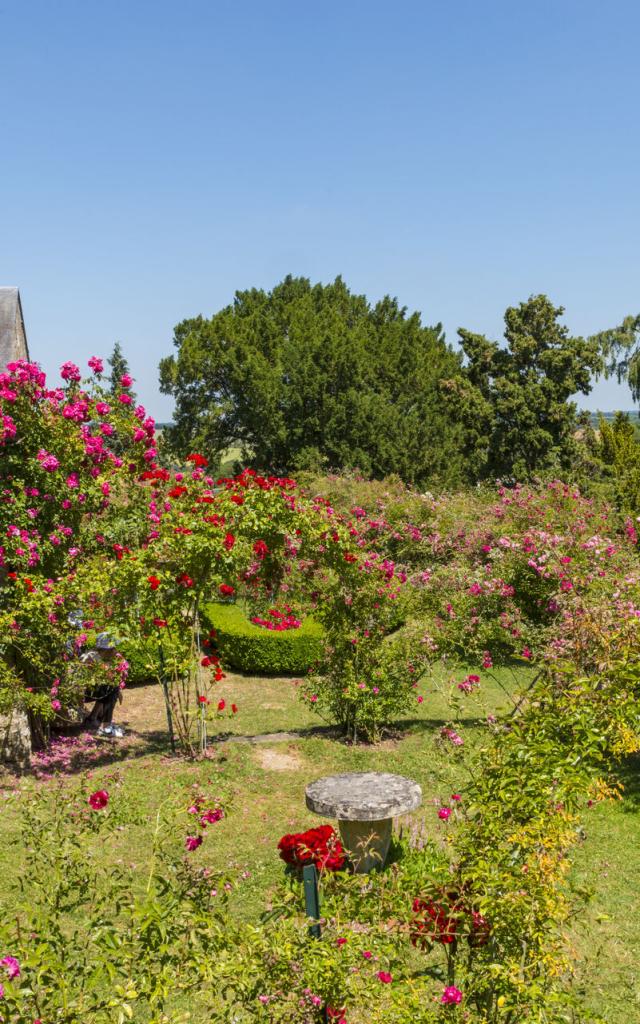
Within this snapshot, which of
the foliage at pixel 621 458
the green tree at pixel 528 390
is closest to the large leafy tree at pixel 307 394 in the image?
the green tree at pixel 528 390

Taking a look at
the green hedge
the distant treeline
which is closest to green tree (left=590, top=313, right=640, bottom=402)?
the distant treeline

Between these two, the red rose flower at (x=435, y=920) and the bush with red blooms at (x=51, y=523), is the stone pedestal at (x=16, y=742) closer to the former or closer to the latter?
the bush with red blooms at (x=51, y=523)

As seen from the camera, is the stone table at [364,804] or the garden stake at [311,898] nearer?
the garden stake at [311,898]

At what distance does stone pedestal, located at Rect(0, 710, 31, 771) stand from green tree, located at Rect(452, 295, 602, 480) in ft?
75.2

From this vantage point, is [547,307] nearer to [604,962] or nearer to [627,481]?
[627,481]

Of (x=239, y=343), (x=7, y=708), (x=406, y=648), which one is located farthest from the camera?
(x=239, y=343)

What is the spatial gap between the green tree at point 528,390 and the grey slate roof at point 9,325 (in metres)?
19.7

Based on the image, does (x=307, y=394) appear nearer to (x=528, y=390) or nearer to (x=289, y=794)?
(x=528, y=390)

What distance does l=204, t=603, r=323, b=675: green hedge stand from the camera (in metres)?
14.3

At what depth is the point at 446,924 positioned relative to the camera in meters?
3.68

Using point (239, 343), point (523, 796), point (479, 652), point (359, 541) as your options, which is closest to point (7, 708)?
point (359, 541)

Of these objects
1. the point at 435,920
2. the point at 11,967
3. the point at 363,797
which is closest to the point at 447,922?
the point at 435,920

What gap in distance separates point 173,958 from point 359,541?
25.6ft

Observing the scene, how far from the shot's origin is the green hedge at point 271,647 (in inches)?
562
